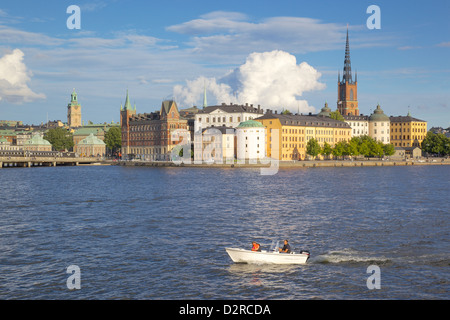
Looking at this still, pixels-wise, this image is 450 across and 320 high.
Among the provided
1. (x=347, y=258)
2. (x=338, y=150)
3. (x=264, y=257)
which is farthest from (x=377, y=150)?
(x=264, y=257)

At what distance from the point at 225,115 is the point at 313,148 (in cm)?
3531

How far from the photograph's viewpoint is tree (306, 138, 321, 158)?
6732 inches

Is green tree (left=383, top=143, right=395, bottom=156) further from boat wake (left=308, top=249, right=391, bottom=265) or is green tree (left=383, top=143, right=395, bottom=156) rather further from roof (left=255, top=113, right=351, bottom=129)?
boat wake (left=308, top=249, right=391, bottom=265)

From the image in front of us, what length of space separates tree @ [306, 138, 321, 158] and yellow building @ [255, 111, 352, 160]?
469cm

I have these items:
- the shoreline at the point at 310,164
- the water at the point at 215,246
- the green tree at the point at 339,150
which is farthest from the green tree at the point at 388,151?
the water at the point at 215,246

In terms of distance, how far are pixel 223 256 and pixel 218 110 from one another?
159 meters

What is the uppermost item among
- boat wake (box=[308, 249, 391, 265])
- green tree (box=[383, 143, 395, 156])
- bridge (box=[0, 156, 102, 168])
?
green tree (box=[383, 143, 395, 156])

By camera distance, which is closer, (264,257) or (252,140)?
(264,257)

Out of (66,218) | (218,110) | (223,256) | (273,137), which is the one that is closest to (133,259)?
(223,256)

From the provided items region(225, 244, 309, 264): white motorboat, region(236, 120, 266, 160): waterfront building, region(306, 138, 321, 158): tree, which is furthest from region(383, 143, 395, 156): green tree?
region(225, 244, 309, 264): white motorboat

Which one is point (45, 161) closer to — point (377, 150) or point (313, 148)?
point (313, 148)

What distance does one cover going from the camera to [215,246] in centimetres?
3350
